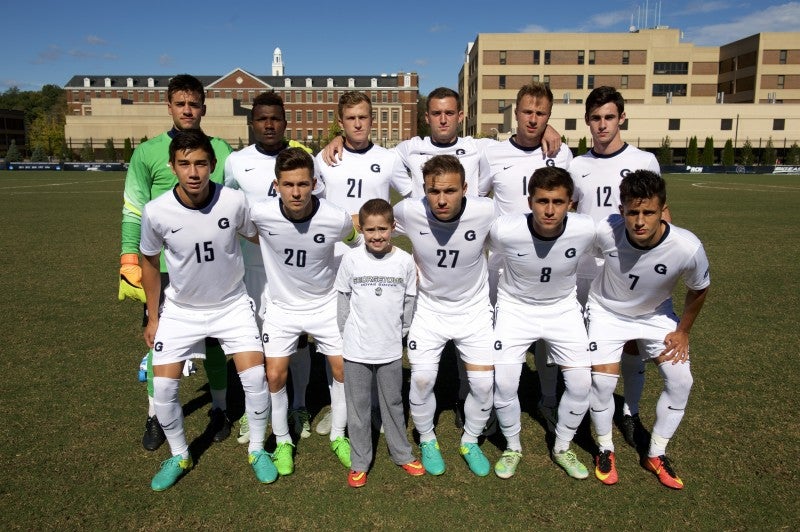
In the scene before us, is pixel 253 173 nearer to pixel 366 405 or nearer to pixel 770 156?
pixel 366 405

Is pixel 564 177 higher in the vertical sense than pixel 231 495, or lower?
higher

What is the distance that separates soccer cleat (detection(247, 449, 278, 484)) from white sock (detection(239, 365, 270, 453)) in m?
0.05

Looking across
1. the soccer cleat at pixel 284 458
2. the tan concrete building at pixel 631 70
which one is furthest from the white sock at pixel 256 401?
the tan concrete building at pixel 631 70

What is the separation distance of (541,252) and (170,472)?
120 inches

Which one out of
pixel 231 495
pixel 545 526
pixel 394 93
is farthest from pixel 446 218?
pixel 394 93

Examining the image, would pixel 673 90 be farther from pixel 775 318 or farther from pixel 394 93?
pixel 775 318

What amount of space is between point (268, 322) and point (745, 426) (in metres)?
3.99

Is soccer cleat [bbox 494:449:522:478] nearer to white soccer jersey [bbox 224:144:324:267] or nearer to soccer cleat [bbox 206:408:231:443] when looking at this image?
soccer cleat [bbox 206:408:231:443]

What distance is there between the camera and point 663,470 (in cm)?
382

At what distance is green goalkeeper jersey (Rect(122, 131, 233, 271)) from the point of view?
427 centimetres

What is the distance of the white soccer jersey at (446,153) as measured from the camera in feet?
15.7

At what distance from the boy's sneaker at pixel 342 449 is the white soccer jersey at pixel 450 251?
4.00ft

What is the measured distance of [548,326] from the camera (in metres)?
4.07

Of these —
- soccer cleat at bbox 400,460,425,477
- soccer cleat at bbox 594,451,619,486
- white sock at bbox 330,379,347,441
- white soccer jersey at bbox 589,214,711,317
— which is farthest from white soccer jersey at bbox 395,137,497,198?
soccer cleat at bbox 594,451,619,486
